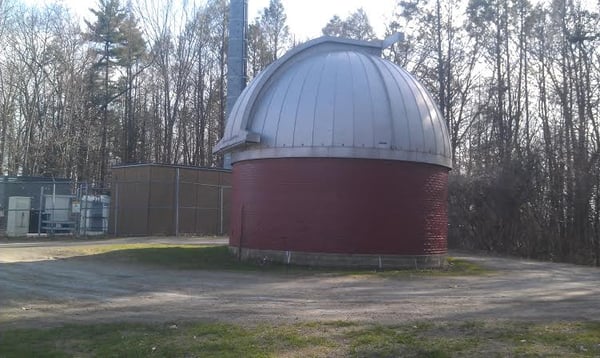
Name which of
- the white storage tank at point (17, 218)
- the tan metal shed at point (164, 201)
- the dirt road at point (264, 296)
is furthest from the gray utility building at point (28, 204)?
the dirt road at point (264, 296)

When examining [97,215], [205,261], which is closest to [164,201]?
[97,215]

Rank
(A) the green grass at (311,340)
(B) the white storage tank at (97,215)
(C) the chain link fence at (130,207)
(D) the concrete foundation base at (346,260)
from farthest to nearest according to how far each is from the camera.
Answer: (B) the white storage tank at (97,215), (C) the chain link fence at (130,207), (D) the concrete foundation base at (346,260), (A) the green grass at (311,340)

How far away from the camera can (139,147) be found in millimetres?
53969

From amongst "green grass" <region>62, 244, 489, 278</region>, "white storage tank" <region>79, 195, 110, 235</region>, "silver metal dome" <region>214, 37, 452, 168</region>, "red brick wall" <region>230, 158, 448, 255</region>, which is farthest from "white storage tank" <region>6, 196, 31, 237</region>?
"red brick wall" <region>230, 158, 448, 255</region>

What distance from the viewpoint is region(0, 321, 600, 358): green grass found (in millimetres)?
7543

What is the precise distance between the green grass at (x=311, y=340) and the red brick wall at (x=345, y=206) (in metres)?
8.48

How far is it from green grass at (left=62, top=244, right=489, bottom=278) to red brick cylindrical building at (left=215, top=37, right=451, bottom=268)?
579 mm

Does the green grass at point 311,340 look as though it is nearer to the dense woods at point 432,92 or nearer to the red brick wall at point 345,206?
the red brick wall at point 345,206

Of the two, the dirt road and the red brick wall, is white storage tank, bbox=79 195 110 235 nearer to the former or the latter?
the dirt road

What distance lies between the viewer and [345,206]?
697 inches

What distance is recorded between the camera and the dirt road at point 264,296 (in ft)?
33.4

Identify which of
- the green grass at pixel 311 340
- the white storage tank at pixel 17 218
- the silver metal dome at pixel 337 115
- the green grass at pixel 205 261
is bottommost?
the green grass at pixel 311 340

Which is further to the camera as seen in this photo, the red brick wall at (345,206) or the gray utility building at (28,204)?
the gray utility building at (28,204)

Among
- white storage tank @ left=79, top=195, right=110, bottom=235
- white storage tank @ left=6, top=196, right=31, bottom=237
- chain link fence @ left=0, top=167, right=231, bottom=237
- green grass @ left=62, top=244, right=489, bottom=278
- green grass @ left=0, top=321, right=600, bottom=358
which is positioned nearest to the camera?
green grass @ left=0, top=321, right=600, bottom=358
